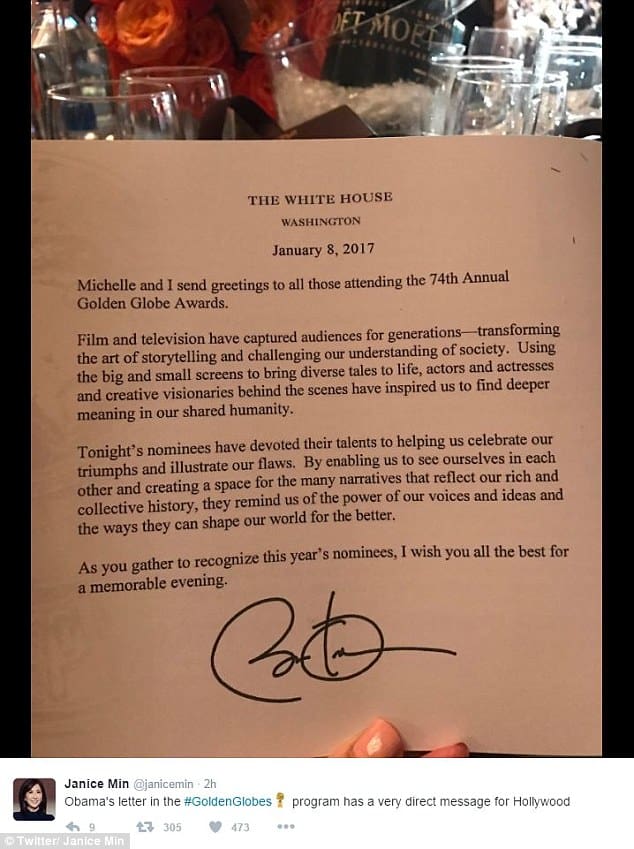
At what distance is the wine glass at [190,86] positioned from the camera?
19.8 inches

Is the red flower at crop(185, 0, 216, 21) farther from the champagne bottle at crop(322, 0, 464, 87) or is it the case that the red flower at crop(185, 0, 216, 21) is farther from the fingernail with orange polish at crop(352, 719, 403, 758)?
the fingernail with orange polish at crop(352, 719, 403, 758)

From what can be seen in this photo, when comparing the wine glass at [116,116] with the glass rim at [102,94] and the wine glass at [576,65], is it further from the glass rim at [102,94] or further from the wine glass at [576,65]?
the wine glass at [576,65]

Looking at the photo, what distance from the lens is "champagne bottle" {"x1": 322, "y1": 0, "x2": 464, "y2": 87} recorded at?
490 millimetres

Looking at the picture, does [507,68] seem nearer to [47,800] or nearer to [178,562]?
[178,562]

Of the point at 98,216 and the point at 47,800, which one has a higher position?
the point at 98,216

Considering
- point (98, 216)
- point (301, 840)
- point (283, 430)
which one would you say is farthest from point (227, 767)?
point (98, 216)

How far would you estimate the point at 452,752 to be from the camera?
1.57 ft

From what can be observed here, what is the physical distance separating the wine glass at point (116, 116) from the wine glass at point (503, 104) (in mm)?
166

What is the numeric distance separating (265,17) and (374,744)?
44 cm

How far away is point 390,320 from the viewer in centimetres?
48

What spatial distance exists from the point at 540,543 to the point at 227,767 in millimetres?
216
